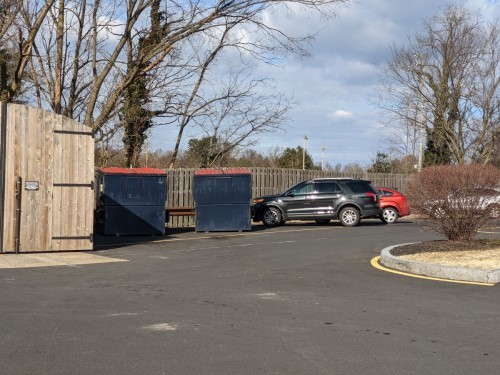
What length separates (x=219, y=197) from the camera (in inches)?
746

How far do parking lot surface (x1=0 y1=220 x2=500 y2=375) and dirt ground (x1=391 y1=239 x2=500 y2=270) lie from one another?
1.04m

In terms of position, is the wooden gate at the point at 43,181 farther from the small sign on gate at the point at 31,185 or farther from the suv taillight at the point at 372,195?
the suv taillight at the point at 372,195

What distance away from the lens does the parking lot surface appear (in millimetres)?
5441

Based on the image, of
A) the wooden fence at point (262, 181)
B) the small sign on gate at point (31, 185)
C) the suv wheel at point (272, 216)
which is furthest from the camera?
the wooden fence at point (262, 181)

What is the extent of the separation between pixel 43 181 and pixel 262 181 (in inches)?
533

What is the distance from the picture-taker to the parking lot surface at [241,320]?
5.44 metres

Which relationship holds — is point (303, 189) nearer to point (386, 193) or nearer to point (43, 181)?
point (386, 193)

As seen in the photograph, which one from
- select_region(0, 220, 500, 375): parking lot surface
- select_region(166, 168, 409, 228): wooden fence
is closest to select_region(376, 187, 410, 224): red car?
select_region(166, 168, 409, 228): wooden fence

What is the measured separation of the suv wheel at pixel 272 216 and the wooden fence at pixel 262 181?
273 centimetres

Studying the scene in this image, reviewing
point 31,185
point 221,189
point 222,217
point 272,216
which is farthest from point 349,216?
point 31,185

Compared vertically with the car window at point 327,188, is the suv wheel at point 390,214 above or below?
below

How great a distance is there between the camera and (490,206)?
1199 cm

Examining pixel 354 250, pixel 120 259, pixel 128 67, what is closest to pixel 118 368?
pixel 120 259

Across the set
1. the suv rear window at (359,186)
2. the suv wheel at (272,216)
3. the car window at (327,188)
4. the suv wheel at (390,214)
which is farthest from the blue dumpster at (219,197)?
the suv wheel at (390,214)
